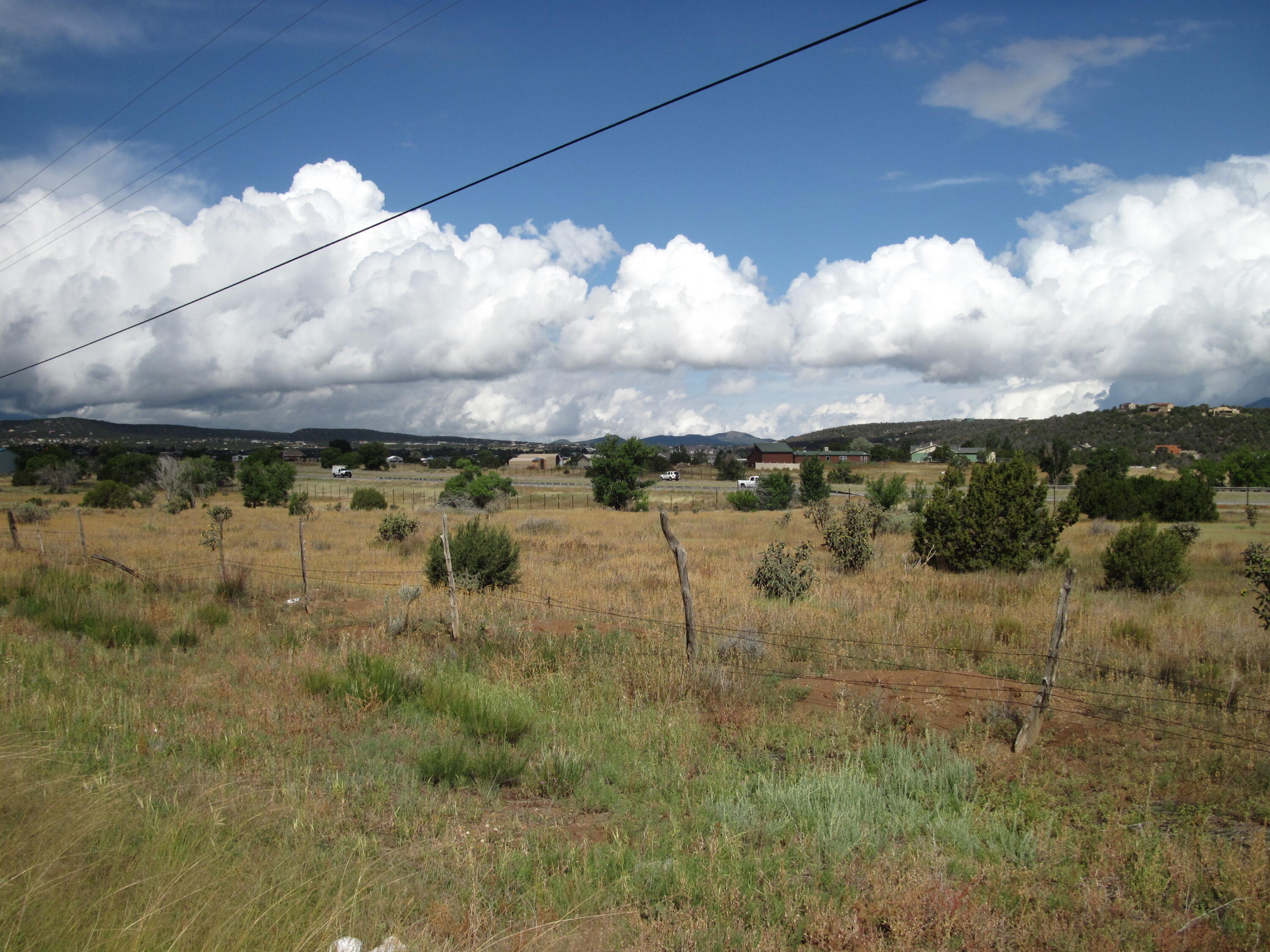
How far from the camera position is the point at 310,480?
88.1 m

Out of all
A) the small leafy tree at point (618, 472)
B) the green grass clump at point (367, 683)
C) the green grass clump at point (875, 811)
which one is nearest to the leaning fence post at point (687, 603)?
the green grass clump at point (875, 811)

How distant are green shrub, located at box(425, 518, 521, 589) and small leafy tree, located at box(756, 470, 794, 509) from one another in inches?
1597

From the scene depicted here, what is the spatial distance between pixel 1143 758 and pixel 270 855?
716 cm

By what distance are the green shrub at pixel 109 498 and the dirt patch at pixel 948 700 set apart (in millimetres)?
56125

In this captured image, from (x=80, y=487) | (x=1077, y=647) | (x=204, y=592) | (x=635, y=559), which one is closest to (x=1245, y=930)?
(x=1077, y=647)

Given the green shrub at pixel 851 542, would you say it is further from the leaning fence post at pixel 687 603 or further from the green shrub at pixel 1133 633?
the leaning fence post at pixel 687 603

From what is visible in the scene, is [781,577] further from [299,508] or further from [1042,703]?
[299,508]

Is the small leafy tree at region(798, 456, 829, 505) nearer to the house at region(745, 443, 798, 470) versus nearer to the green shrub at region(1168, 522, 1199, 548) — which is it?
the green shrub at region(1168, 522, 1199, 548)

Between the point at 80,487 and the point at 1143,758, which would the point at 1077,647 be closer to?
the point at 1143,758

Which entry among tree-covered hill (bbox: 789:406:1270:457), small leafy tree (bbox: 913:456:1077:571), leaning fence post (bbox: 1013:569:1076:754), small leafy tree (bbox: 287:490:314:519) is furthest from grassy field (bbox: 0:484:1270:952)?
tree-covered hill (bbox: 789:406:1270:457)

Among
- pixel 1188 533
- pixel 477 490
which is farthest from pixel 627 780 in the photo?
pixel 477 490

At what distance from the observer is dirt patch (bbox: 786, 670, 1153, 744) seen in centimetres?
742

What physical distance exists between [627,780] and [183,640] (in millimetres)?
8153

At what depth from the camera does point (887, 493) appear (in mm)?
40500
